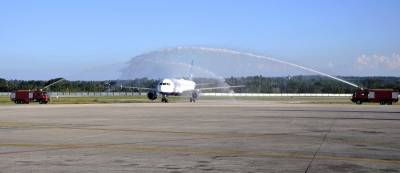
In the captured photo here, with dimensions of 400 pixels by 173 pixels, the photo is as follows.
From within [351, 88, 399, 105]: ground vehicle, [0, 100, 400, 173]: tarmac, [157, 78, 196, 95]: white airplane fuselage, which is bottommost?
[0, 100, 400, 173]: tarmac

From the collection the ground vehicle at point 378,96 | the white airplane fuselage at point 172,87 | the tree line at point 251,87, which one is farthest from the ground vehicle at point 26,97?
the tree line at point 251,87

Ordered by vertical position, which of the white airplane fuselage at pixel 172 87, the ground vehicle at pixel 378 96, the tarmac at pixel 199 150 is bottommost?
the tarmac at pixel 199 150

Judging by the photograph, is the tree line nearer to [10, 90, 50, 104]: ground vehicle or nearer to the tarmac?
[10, 90, 50, 104]: ground vehicle

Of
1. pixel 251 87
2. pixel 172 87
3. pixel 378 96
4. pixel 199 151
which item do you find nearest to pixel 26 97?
pixel 172 87

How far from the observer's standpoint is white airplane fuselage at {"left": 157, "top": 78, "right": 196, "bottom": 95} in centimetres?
8562

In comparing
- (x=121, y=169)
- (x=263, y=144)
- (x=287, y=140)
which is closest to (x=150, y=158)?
(x=121, y=169)

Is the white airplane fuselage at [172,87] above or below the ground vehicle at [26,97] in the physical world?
above

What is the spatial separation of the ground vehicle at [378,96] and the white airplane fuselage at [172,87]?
25977mm

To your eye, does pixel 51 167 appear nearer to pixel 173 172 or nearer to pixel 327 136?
pixel 173 172

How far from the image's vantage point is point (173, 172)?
13.0 metres

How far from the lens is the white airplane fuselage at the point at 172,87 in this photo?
85.6 metres

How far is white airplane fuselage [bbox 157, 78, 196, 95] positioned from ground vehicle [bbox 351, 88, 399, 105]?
2598cm

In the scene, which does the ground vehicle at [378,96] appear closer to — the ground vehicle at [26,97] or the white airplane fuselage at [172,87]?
the white airplane fuselage at [172,87]

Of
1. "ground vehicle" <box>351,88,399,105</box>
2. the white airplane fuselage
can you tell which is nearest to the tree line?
the white airplane fuselage
